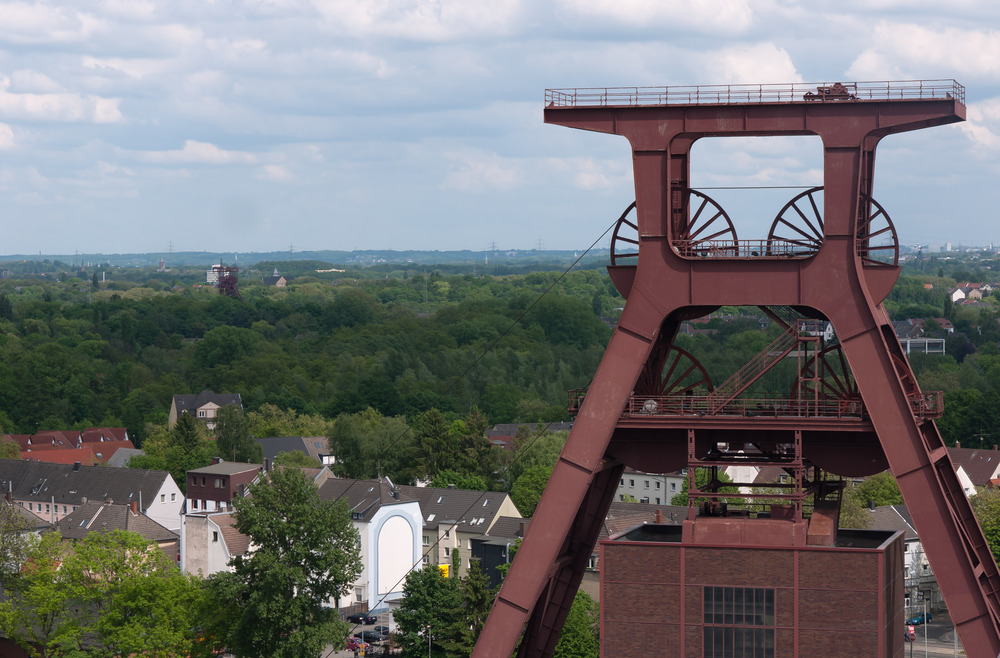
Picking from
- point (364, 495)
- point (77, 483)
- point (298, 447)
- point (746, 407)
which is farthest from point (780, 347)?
point (298, 447)

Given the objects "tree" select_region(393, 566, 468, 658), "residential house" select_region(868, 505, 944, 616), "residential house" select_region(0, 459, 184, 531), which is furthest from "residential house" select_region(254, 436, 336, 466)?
"tree" select_region(393, 566, 468, 658)

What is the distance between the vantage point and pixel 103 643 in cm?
5125

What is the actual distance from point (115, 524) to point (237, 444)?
114 feet

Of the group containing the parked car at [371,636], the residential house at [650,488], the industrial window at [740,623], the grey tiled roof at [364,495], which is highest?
the industrial window at [740,623]

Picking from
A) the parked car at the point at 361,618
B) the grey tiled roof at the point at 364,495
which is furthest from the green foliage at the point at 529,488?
the parked car at the point at 361,618

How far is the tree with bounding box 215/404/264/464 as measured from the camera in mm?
125250

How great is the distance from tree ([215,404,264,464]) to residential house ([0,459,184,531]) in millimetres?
14094

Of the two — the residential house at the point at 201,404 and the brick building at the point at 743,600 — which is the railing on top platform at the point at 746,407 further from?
the residential house at the point at 201,404

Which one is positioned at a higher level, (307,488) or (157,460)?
(307,488)

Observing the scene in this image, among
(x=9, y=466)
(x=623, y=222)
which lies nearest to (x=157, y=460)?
(x=9, y=466)

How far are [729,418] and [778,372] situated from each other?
12101 cm

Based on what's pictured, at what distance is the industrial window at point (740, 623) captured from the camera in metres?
31.5

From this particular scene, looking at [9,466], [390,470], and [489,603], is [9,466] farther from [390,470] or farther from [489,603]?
[489,603]

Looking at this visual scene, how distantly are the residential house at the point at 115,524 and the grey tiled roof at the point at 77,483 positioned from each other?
8813 millimetres
